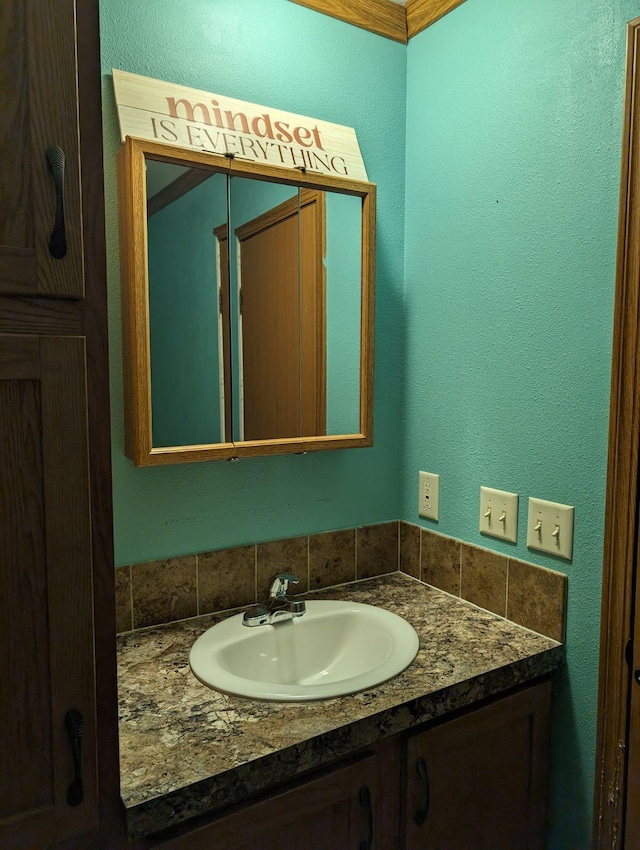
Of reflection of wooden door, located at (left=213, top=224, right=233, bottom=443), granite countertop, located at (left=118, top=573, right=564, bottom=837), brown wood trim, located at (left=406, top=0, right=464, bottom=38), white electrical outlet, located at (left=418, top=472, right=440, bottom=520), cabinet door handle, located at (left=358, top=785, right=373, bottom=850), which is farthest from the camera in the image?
white electrical outlet, located at (left=418, top=472, right=440, bottom=520)

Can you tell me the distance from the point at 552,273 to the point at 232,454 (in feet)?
2.60

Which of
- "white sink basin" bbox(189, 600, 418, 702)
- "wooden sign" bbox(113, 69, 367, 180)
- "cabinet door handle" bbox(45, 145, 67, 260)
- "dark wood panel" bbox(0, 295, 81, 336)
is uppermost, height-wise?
"wooden sign" bbox(113, 69, 367, 180)

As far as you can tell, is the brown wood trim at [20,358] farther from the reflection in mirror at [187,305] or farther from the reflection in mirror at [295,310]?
the reflection in mirror at [295,310]

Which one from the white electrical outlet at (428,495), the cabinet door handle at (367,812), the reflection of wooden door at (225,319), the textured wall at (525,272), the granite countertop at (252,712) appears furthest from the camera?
the white electrical outlet at (428,495)

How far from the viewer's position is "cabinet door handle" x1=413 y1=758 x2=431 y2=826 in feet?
3.81

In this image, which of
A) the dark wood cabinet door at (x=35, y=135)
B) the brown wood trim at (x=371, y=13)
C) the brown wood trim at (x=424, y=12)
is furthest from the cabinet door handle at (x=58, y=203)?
the brown wood trim at (x=424, y=12)

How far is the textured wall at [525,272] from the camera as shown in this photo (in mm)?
1234

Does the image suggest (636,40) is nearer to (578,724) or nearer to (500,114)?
(500,114)

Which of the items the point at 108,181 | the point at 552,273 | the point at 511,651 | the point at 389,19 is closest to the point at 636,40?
the point at 552,273

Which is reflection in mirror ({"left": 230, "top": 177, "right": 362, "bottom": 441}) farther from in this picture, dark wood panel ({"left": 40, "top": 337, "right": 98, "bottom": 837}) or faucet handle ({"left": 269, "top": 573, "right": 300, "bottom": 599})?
dark wood panel ({"left": 40, "top": 337, "right": 98, "bottom": 837})

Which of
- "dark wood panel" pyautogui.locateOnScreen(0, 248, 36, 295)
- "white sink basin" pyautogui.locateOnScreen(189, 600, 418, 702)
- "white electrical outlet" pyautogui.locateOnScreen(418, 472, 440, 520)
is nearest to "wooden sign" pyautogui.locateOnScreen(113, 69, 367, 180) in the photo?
"dark wood panel" pyautogui.locateOnScreen(0, 248, 36, 295)

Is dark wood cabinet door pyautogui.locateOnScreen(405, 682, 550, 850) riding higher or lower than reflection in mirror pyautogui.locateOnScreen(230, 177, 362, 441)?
lower

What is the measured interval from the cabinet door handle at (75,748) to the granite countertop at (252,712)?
0.28ft

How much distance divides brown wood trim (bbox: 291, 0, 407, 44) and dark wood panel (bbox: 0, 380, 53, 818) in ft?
4.22
